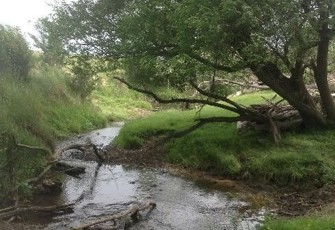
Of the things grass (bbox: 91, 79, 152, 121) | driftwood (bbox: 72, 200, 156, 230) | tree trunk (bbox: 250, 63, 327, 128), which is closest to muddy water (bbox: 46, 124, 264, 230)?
driftwood (bbox: 72, 200, 156, 230)

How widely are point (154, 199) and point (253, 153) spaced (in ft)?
14.7

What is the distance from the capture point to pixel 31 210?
10922mm

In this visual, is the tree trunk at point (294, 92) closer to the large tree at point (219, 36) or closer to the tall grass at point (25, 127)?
the large tree at point (219, 36)

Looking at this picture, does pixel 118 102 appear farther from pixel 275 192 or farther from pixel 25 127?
pixel 275 192

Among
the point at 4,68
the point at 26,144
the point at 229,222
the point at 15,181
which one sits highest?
the point at 4,68

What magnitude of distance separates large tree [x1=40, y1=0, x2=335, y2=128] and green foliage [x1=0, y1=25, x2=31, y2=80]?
290 inches

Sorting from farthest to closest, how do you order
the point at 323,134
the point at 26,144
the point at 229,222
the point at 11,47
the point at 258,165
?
the point at 11,47, the point at 323,134, the point at 258,165, the point at 26,144, the point at 229,222

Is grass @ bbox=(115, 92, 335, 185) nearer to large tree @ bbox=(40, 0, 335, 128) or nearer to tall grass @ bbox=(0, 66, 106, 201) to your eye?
large tree @ bbox=(40, 0, 335, 128)

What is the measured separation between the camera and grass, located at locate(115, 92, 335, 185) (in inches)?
545

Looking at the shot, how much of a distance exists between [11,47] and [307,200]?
62.0 ft

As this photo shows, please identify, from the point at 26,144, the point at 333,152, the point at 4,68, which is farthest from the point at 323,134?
the point at 4,68

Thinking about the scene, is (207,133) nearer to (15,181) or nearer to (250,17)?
(250,17)

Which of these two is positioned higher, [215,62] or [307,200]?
[215,62]

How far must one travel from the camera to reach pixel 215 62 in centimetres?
1459
